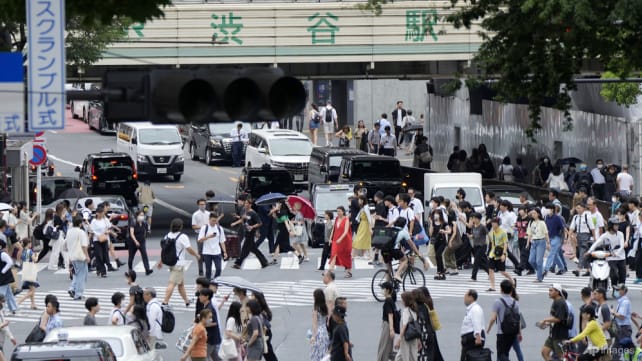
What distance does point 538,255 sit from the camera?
29.3 meters

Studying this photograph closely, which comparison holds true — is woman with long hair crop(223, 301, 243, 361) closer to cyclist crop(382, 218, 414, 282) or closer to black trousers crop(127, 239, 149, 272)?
cyclist crop(382, 218, 414, 282)

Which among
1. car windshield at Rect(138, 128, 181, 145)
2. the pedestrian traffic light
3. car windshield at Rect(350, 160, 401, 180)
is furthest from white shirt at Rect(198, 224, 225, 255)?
car windshield at Rect(138, 128, 181, 145)

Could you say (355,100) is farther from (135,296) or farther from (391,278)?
(135,296)

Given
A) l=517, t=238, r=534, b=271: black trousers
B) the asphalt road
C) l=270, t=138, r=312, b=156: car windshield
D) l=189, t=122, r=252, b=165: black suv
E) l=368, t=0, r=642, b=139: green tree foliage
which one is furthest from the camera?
l=189, t=122, r=252, b=165: black suv

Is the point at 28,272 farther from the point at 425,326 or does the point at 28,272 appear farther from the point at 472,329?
the point at 472,329

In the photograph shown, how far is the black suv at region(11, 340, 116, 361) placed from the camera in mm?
15883

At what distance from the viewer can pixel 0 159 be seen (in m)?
36.7

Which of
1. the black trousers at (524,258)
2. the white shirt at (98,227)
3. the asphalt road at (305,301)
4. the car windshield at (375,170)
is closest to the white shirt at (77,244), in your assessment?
the asphalt road at (305,301)

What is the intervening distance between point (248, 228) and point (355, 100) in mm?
40912

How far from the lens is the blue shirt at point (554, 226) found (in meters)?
29.8

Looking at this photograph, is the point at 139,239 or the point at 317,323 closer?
the point at 317,323

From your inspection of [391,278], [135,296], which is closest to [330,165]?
[391,278]

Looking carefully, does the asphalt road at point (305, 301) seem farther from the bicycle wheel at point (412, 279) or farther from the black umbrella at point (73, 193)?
the black umbrella at point (73, 193)

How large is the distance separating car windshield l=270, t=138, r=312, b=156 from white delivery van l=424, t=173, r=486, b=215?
12820 millimetres
